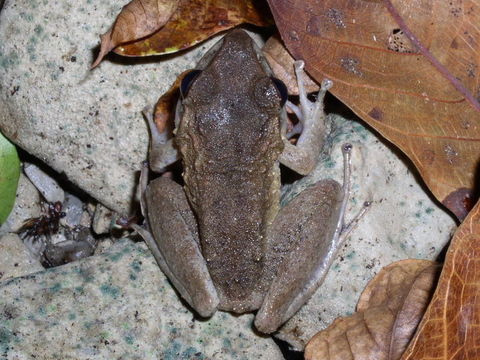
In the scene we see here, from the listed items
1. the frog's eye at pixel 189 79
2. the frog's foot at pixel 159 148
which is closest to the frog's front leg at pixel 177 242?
the frog's foot at pixel 159 148

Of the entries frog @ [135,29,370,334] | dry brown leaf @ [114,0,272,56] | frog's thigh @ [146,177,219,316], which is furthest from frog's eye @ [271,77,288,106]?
frog's thigh @ [146,177,219,316]

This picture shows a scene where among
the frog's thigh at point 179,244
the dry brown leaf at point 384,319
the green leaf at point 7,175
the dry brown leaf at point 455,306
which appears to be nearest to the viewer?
the dry brown leaf at point 455,306

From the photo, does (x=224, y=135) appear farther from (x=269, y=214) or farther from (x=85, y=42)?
(x=85, y=42)

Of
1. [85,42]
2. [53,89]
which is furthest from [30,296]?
[85,42]

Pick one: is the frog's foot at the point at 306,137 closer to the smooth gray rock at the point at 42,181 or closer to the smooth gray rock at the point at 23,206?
the smooth gray rock at the point at 42,181

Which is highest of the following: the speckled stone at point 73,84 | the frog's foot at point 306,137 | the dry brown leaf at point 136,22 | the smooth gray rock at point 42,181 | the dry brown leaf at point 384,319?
the dry brown leaf at point 136,22

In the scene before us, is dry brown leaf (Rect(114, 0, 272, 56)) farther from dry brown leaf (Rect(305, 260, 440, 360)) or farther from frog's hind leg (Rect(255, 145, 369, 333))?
dry brown leaf (Rect(305, 260, 440, 360))

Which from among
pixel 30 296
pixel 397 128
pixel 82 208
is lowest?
pixel 82 208

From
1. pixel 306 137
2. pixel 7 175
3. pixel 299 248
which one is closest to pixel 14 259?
pixel 7 175
